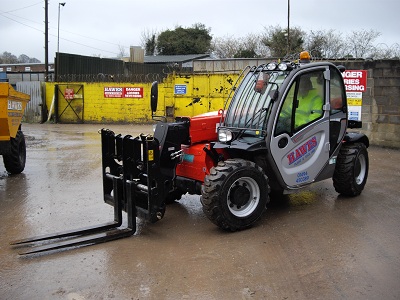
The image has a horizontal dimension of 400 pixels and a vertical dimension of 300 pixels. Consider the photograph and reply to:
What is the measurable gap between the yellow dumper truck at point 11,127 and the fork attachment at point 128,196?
10.1 feet

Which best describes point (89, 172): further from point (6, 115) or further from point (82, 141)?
point (82, 141)

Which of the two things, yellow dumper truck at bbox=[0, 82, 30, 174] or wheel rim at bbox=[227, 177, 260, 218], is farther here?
yellow dumper truck at bbox=[0, 82, 30, 174]

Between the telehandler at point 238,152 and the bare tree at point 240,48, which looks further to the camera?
the bare tree at point 240,48

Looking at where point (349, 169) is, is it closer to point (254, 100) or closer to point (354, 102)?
point (254, 100)

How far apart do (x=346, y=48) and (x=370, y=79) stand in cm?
1835

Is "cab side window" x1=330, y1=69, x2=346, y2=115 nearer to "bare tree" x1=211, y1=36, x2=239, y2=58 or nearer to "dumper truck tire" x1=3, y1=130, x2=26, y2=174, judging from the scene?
"dumper truck tire" x1=3, y1=130, x2=26, y2=174

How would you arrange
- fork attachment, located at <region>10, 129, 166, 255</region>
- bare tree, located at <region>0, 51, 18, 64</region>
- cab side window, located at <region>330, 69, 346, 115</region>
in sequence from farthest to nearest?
bare tree, located at <region>0, 51, 18, 64</region>
cab side window, located at <region>330, 69, 346, 115</region>
fork attachment, located at <region>10, 129, 166, 255</region>

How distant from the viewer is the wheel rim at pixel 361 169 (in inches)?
269

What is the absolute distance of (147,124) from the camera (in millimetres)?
20672

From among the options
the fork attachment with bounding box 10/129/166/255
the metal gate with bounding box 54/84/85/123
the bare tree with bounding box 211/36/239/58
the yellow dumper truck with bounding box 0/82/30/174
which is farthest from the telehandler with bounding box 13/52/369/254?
the bare tree with bounding box 211/36/239/58

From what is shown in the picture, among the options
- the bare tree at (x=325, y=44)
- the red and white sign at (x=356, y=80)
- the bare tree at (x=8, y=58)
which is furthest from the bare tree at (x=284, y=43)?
the bare tree at (x=8, y=58)

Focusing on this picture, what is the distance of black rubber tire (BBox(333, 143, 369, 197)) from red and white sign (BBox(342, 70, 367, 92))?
5489 mm

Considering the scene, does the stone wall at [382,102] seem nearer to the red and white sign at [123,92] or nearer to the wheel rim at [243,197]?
the wheel rim at [243,197]

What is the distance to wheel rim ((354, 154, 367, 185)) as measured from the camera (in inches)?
269
